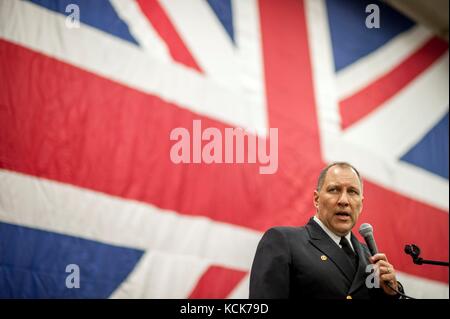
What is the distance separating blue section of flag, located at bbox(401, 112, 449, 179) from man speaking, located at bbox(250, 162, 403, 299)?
230 cm

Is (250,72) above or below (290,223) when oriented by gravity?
above

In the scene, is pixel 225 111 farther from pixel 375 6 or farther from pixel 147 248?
pixel 375 6

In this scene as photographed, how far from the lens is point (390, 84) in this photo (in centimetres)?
408

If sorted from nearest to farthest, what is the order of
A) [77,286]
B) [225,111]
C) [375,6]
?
[77,286], [225,111], [375,6]

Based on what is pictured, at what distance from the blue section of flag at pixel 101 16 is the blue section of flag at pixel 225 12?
0.65 metres

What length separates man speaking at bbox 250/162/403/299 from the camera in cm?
160

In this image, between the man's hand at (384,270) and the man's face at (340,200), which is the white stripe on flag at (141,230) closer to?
the man's face at (340,200)

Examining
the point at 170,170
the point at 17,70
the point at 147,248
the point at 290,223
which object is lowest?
the point at 147,248

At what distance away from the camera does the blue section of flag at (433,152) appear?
4.09 metres

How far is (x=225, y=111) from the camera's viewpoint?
310 centimetres

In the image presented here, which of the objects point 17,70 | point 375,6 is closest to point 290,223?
point 17,70

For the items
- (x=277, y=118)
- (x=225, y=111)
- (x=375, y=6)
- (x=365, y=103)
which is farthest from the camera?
(x=375, y=6)

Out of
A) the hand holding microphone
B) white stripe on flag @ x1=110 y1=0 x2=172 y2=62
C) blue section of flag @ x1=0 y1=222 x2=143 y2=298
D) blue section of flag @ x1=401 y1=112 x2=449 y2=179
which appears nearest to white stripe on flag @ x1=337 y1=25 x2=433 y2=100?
blue section of flag @ x1=401 y1=112 x2=449 y2=179

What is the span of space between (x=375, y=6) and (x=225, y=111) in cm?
192
